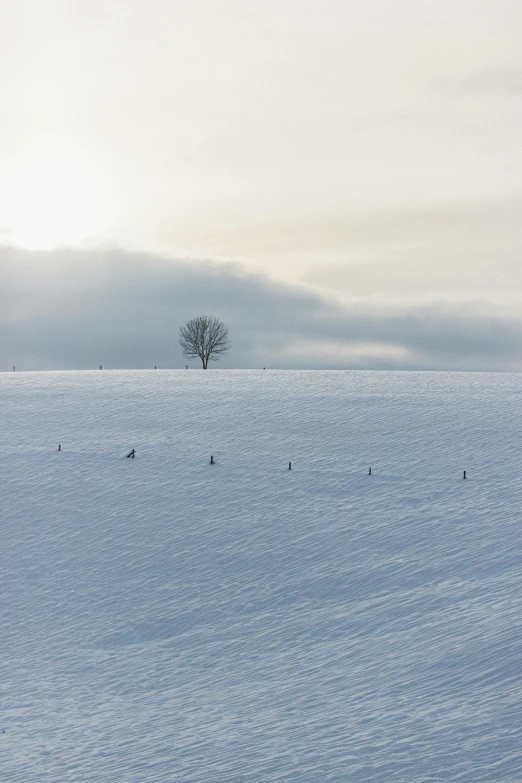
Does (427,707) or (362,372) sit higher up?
(362,372)

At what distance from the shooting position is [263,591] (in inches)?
1040

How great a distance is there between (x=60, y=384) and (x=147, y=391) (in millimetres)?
8959

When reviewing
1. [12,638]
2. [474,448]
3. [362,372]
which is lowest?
[12,638]

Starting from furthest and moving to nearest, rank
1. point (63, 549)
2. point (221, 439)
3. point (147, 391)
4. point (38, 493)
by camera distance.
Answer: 1. point (147, 391)
2. point (221, 439)
3. point (38, 493)
4. point (63, 549)

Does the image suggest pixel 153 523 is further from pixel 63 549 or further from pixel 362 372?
pixel 362 372

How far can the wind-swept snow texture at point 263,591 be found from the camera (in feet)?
53.7

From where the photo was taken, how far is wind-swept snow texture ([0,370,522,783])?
53.7 feet

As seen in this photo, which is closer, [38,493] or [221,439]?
[38,493]

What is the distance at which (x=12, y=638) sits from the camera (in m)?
25.5

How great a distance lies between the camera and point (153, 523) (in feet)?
107

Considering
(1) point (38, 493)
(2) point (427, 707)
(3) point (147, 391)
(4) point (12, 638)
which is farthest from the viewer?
(3) point (147, 391)

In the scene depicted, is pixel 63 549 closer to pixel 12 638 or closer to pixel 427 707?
pixel 12 638

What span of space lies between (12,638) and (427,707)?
48.9ft

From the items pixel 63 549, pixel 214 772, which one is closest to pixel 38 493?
pixel 63 549
